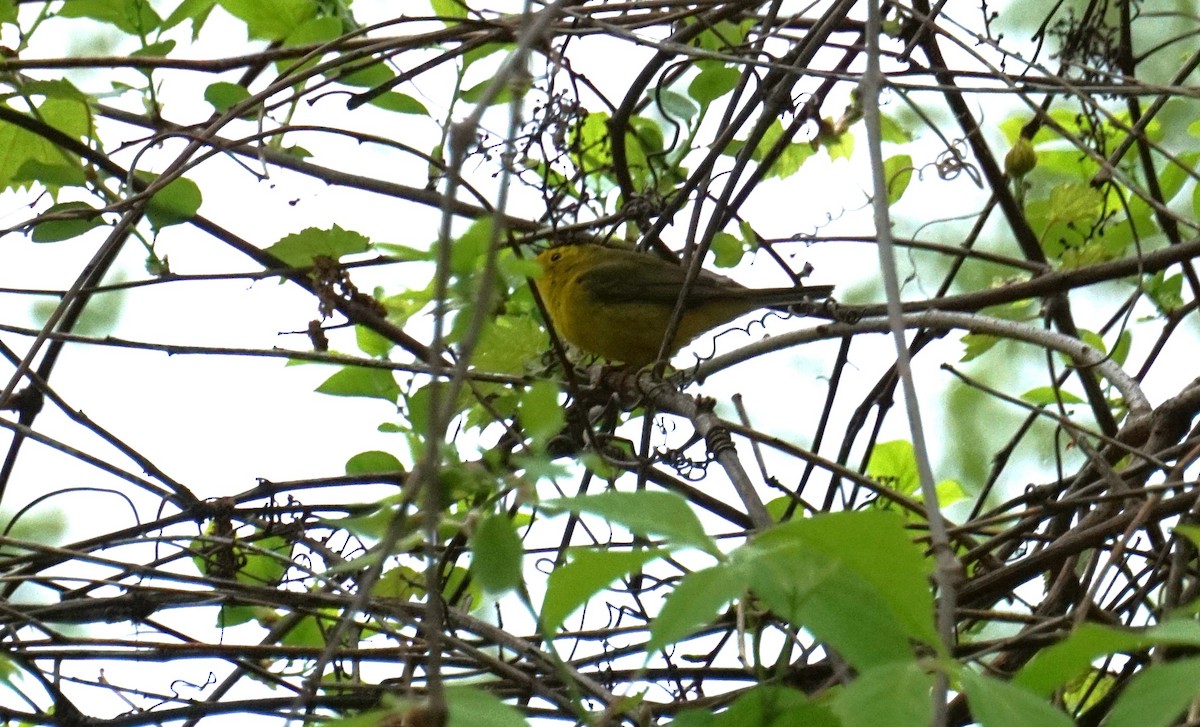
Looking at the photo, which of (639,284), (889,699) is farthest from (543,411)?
(639,284)

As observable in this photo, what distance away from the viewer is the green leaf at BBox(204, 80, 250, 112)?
3.06 m

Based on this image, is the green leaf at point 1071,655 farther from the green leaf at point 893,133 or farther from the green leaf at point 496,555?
the green leaf at point 893,133

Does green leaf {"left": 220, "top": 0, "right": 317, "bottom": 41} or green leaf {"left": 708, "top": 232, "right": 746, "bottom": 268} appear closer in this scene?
green leaf {"left": 220, "top": 0, "right": 317, "bottom": 41}

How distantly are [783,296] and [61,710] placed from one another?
309 cm

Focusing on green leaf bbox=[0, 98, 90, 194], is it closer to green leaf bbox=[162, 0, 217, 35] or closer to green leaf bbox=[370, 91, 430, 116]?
green leaf bbox=[162, 0, 217, 35]

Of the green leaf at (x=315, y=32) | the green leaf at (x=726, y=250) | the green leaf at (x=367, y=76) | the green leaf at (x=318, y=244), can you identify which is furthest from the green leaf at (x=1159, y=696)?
the green leaf at (x=315, y=32)

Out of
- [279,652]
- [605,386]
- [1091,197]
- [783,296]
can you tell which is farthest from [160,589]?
[783,296]

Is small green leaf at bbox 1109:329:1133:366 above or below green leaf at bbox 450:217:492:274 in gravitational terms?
above

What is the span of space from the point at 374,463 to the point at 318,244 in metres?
0.52

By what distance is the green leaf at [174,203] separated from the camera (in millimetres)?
2916

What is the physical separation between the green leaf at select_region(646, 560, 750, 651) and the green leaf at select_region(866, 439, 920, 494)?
8.53 ft

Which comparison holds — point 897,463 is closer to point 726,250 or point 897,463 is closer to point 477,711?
point 726,250

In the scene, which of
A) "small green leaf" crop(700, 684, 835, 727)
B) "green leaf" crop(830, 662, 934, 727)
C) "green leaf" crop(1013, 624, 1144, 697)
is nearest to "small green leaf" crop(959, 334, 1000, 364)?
"small green leaf" crop(700, 684, 835, 727)

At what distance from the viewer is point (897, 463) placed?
3.65m
